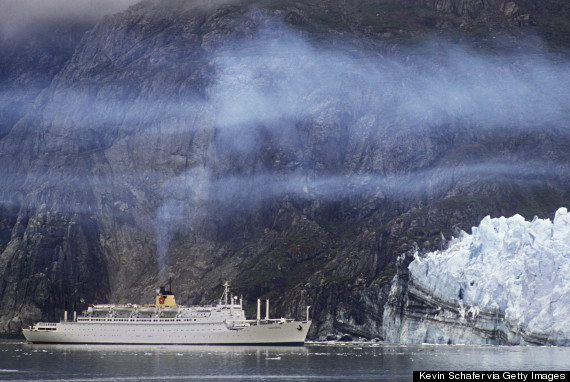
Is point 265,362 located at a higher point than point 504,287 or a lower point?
lower

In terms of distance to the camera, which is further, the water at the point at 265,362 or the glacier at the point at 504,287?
the glacier at the point at 504,287

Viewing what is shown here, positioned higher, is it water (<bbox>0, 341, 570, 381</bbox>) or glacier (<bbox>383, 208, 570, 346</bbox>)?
glacier (<bbox>383, 208, 570, 346</bbox>)

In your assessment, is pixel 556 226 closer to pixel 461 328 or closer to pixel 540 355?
pixel 461 328

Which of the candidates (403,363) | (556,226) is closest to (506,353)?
(403,363)

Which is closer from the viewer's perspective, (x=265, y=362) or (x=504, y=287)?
(x=265, y=362)
